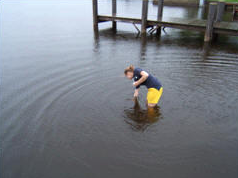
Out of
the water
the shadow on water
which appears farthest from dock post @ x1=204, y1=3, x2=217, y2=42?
the shadow on water

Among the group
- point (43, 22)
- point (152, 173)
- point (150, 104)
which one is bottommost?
point (152, 173)

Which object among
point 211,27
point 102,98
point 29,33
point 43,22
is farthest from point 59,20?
point 102,98

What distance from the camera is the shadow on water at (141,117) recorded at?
6910mm

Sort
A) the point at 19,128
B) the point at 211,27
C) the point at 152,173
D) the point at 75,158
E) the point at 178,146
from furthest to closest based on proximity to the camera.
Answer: the point at 211,27 < the point at 19,128 < the point at 178,146 < the point at 75,158 < the point at 152,173

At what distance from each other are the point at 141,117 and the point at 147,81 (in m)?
1.20

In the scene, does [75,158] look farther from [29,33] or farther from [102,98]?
[29,33]

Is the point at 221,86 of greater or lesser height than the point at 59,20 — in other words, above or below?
below

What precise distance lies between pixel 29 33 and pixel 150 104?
1373cm

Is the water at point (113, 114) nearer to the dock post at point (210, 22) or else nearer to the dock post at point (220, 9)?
the dock post at point (210, 22)

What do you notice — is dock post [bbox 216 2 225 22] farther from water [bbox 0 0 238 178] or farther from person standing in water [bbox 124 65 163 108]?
person standing in water [bbox 124 65 163 108]

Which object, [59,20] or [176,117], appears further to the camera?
[59,20]

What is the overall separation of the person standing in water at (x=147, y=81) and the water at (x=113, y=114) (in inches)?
22.0

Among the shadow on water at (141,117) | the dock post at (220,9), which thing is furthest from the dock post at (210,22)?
the shadow on water at (141,117)

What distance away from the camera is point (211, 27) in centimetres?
1515
